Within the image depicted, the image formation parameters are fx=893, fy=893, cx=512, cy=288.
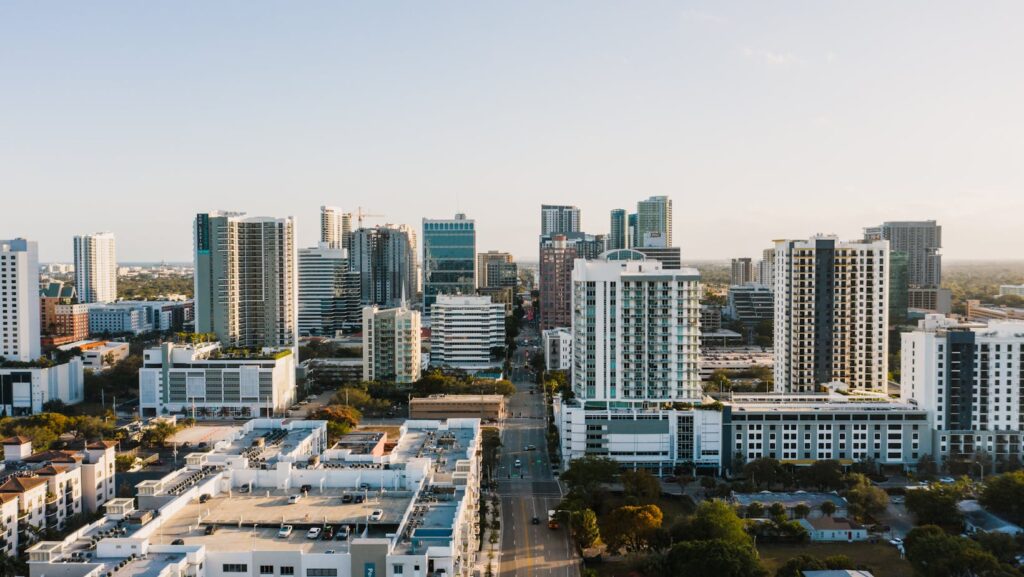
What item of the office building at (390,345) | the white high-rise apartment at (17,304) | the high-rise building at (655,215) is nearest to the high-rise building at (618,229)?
the high-rise building at (655,215)

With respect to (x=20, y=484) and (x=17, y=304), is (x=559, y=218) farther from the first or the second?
(x=20, y=484)

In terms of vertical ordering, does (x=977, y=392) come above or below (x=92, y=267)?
below

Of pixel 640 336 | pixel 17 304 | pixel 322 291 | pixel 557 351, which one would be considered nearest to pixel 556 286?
pixel 557 351

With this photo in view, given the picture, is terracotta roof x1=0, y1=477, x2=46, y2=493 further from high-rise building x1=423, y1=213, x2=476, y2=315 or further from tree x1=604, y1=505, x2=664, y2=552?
high-rise building x1=423, y1=213, x2=476, y2=315

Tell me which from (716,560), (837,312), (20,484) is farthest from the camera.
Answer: (837,312)

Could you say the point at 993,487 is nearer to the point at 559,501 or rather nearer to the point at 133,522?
the point at 559,501

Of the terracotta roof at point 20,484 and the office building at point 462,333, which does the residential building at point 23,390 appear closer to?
the office building at point 462,333

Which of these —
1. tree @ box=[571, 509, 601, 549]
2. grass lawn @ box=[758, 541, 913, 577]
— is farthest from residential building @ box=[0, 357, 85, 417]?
grass lawn @ box=[758, 541, 913, 577]
